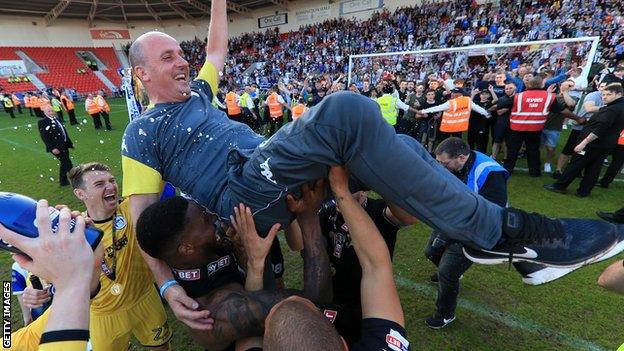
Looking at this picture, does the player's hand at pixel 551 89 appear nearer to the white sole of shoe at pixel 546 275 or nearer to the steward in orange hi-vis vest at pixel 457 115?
the steward in orange hi-vis vest at pixel 457 115

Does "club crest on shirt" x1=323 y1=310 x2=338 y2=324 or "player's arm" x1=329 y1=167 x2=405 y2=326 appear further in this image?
"club crest on shirt" x1=323 y1=310 x2=338 y2=324

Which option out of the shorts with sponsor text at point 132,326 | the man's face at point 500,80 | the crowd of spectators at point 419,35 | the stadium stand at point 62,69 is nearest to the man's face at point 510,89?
the man's face at point 500,80

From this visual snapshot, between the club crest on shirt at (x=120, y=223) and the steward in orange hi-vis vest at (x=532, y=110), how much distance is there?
6.97 meters

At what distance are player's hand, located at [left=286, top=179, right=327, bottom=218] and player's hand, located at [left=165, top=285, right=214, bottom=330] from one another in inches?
27.7

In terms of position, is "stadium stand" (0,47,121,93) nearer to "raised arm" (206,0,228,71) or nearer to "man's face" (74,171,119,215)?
"man's face" (74,171,119,215)

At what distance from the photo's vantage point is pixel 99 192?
8.40ft

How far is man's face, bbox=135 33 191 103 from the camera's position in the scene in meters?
2.18

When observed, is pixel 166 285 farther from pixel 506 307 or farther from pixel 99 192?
pixel 506 307

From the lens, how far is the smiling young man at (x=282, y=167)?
1546mm

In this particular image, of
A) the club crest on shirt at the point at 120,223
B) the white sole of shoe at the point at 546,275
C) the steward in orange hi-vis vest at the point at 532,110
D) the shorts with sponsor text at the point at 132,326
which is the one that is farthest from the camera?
the steward in orange hi-vis vest at the point at 532,110

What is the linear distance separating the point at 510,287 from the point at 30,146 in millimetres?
15349

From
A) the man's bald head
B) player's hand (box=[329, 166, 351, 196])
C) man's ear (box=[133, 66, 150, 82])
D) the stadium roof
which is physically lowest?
player's hand (box=[329, 166, 351, 196])

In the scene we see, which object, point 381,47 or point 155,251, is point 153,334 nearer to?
point 155,251

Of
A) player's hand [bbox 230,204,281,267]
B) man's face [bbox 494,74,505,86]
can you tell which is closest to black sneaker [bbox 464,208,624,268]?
player's hand [bbox 230,204,281,267]
